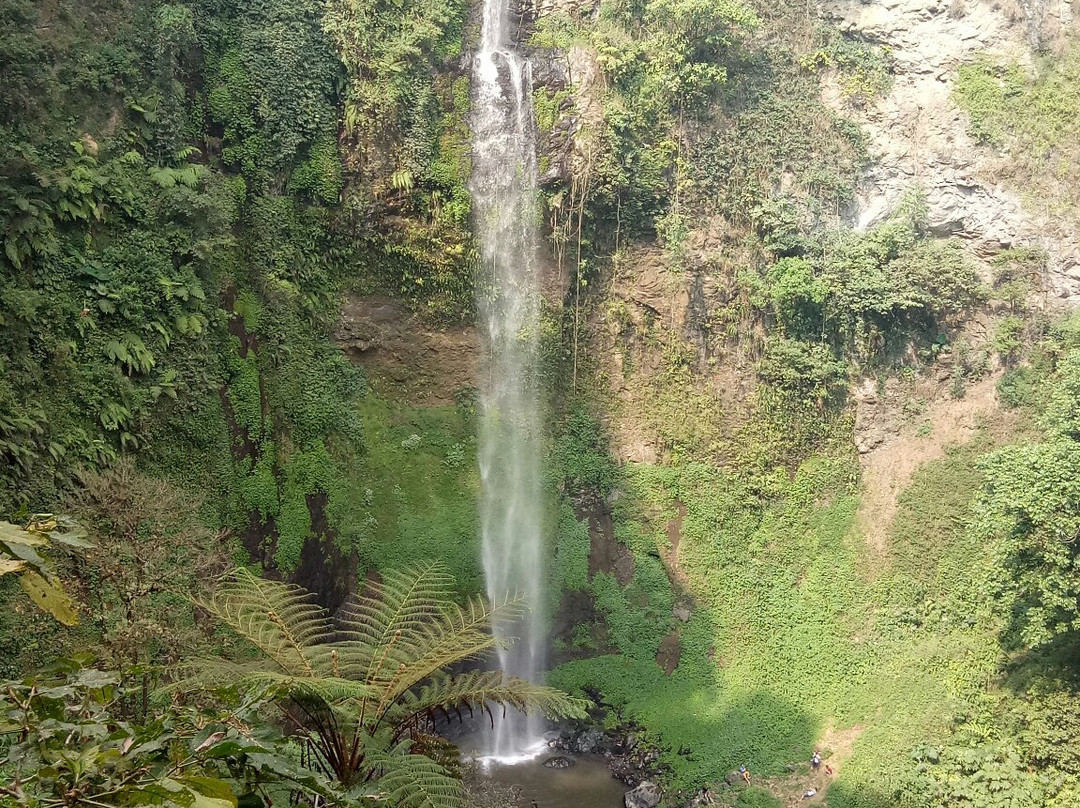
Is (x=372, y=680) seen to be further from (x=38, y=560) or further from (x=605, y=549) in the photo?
(x=605, y=549)

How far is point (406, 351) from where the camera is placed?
1644 centimetres

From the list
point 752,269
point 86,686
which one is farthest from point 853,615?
point 86,686

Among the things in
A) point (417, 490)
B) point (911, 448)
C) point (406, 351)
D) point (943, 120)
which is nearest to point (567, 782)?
point (417, 490)

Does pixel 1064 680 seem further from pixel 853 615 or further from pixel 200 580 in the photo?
pixel 200 580

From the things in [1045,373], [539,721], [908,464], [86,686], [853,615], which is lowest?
[539,721]

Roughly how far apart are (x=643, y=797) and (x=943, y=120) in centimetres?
1362

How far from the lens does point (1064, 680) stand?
1179 cm

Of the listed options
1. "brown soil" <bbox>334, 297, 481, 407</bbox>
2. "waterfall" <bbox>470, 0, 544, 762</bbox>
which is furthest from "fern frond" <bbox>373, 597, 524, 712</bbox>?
"brown soil" <bbox>334, 297, 481, 407</bbox>

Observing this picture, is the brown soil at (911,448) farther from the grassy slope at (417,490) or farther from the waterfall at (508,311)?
the grassy slope at (417,490)

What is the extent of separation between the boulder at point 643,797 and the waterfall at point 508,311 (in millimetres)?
3970

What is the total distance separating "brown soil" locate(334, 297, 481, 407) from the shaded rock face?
8.35 metres

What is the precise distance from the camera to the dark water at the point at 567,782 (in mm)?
13031

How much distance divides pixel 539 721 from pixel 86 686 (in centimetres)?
1326

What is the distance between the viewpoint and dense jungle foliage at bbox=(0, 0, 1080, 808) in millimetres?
11516
